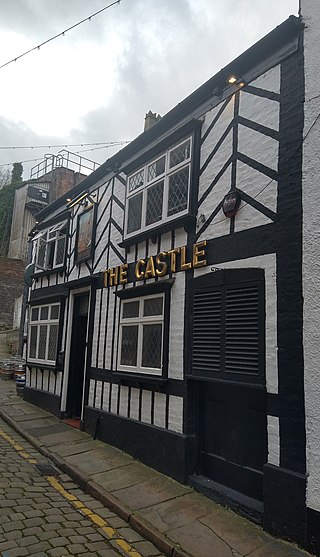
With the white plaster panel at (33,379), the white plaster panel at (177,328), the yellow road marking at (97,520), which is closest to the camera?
the yellow road marking at (97,520)

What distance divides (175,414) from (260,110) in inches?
180

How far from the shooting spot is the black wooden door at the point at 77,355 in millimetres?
10164

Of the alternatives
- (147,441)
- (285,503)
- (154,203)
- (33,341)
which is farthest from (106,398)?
(33,341)

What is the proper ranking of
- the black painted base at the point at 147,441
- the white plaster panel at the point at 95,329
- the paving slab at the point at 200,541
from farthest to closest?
1. the white plaster panel at the point at 95,329
2. the black painted base at the point at 147,441
3. the paving slab at the point at 200,541

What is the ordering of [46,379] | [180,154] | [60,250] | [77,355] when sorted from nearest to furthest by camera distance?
[180,154] → [77,355] → [46,379] → [60,250]

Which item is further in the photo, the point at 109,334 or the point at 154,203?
the point at 109,334

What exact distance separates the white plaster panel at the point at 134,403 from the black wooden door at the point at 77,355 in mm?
3412

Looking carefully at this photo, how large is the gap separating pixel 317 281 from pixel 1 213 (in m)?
37.8

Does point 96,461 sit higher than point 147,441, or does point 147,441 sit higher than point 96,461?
point 147,441

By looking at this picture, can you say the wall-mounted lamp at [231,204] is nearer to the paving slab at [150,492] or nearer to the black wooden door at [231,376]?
the black wooden door at [231,376]

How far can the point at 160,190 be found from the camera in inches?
287

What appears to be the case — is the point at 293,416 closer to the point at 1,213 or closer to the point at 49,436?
the point at 49,436

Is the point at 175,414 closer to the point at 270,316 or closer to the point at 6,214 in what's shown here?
the point at 270,316

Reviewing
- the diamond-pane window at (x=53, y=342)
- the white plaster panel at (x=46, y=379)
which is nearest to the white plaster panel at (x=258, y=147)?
the diamond-pane window at (x=53, y=342)
